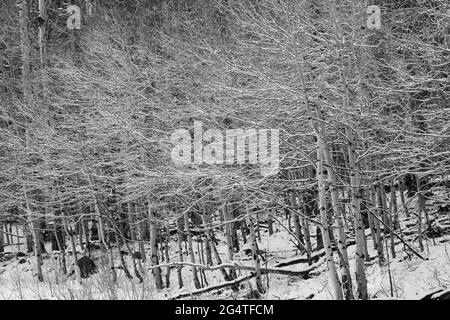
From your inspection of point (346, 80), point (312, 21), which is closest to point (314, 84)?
point (346, 80)

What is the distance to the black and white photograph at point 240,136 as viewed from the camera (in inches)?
361

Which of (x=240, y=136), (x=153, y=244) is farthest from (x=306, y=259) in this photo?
(x=240, y=136)

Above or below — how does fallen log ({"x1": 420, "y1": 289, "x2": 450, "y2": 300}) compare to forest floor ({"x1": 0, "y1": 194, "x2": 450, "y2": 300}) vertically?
above

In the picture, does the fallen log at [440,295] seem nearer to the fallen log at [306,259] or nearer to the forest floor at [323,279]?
the forest floor at [323,279]

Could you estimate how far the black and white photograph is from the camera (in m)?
9.16

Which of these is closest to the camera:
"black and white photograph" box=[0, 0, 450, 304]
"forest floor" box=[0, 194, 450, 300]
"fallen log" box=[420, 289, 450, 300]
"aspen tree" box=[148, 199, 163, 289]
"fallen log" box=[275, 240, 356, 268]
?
"fallen log" box=[420, 289, 450, 300]

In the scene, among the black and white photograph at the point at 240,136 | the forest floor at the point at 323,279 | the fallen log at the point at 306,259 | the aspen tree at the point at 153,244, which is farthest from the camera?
the fallen log at the point at 306,259

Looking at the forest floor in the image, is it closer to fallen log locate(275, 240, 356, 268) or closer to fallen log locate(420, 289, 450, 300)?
fallen log locate(275, 240, 356, 268)

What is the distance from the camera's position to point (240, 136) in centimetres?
958

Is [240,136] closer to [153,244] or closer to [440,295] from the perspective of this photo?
[440,295]

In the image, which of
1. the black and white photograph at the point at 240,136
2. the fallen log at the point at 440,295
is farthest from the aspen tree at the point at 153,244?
the fallen log at the point at 440,295

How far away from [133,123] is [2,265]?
35.0 feet

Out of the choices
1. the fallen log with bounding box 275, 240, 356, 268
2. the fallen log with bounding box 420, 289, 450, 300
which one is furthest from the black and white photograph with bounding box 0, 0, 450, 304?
the fallen log with bounding box 420, 289, 450, 300

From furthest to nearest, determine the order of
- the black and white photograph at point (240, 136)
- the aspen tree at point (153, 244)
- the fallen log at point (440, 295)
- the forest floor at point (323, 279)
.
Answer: the aspen tree at point (153, 244) → the forest floor at point (323, 279) → the black and white photograph at point (240, 136) → the fallen log at point (440, 295)
